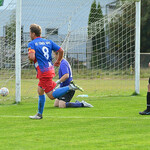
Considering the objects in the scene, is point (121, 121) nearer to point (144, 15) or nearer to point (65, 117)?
point (65, 117)

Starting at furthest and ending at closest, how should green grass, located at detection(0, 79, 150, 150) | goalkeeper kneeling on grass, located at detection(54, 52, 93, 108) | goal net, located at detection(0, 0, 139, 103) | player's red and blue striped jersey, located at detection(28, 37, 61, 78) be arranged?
goal net, located at detection(0, 0, 139, 103) < goalkeeper kneeling on grass, located at detection(54, 52, 93, 108) < player's red and blue striped jersey, located at detection(28, 37, 61, 78) < green grass, located at detection(0, 79, 150, 150)

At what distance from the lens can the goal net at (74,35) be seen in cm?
1294

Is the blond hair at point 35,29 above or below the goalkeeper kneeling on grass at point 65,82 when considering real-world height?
above

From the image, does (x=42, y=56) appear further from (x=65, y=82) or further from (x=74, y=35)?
(x=74, y=35)

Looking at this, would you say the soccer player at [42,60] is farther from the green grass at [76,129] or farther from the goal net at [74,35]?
the goal net at [74,35]

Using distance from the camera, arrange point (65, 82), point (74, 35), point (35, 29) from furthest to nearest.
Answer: point (74, 35) → point (65, 82) → point (35, 29)

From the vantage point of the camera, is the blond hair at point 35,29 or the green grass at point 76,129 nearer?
the green grass at point 76,129

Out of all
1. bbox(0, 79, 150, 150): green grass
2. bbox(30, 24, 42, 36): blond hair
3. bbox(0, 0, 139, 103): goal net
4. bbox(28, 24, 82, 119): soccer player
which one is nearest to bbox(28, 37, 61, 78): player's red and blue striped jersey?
bbox(28, 24, 82, 119): soccer player

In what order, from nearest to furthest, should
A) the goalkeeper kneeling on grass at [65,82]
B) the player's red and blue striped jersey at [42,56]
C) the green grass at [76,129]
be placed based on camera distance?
the green grass at [76,129]
the player's red and blue striped jersey at [42,56]
the goalkeeper kneeling on grass at [65,82]

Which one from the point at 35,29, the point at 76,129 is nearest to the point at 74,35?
the point at 35,29

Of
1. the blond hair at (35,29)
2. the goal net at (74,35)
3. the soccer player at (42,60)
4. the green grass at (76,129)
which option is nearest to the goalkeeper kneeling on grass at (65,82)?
the green grass at (76,129)

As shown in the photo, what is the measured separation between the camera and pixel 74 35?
1434cm

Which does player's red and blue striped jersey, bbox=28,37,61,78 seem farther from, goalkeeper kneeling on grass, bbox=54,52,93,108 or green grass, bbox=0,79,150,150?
goalkeeper kneeling on grass, bbox=54,52,93,108

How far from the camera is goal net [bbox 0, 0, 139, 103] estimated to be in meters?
12.9
